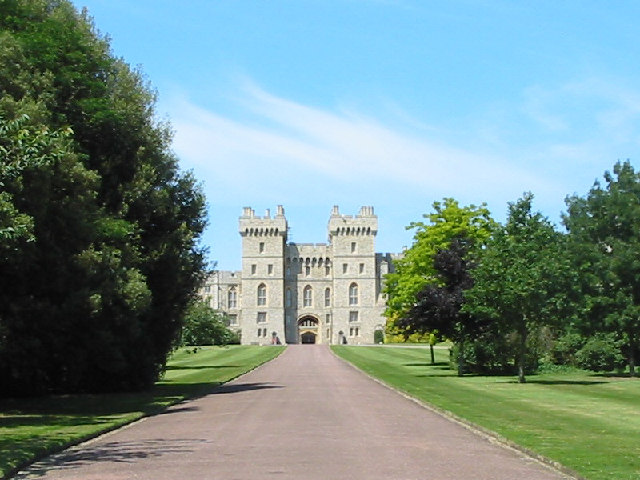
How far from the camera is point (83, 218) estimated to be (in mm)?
23453

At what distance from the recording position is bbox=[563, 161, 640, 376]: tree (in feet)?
133

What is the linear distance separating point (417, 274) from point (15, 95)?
32.8 meters

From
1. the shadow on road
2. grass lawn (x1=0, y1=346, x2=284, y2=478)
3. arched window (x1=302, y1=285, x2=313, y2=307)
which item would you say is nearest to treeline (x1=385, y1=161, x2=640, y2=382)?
grass lawn (x1=0, y1=346, x2=284, y2=478)

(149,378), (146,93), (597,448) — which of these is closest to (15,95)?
(146,93)

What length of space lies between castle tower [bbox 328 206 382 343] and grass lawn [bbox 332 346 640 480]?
90316 millimetres

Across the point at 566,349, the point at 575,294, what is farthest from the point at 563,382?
the point at 566,349

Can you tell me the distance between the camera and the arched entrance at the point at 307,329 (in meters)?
135

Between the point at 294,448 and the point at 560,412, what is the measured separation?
30.7ft

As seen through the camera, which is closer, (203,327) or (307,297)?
(203,327)

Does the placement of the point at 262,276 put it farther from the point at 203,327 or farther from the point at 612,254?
the point at 612,254

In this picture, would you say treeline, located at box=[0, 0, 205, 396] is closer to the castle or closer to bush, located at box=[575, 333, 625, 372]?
bush, located at box=[575, 333, 625, 372]

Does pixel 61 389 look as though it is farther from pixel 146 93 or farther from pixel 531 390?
pixel 531 390

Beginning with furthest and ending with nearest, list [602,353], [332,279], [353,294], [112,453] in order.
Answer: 1. [332,279]
2. [353,294]
3. [602,353]
4. [112,453]

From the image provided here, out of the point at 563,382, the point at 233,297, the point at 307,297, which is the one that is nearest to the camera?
the point at 563,382
